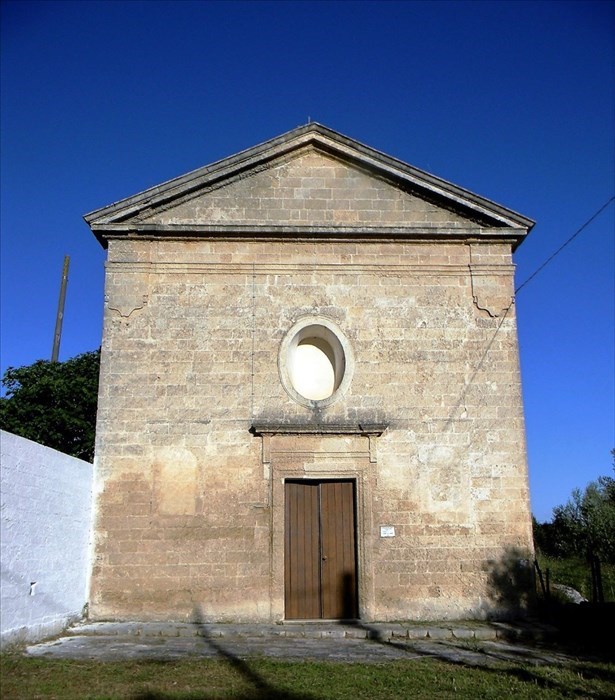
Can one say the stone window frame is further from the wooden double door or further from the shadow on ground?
the shadow on ground

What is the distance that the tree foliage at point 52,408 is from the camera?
1700 cm

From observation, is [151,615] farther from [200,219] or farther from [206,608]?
[200,219]

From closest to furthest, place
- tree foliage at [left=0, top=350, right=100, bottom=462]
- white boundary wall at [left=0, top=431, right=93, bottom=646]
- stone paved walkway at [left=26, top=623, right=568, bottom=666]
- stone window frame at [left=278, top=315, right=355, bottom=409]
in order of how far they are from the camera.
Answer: white boundary wall at [left=0, top=431, right=93, bottom=646] → stone paved walkway at [left=26, top=623, right=568, bottom=666] → stone window frame at [left=278, top=315, right=355, bottom=409] → tree foliage at [left=0, top=350, right=100, bottom=462]

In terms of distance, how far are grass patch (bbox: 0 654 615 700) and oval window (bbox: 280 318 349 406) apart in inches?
183

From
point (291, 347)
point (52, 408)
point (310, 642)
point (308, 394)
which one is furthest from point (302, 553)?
point (52, 408)

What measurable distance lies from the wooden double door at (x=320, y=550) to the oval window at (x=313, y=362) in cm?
150

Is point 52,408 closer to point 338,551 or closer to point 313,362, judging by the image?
point 313,362

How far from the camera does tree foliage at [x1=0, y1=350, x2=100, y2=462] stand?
17.0 meters

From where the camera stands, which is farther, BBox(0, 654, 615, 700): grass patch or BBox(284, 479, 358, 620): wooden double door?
BBox(284, 479, 358, 620): wooden double door

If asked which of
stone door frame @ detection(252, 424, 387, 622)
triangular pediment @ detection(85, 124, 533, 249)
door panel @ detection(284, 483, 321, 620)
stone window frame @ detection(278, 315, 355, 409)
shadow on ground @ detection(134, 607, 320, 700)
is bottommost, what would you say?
shadow on ground @ detection(134, 607, 320, 700)

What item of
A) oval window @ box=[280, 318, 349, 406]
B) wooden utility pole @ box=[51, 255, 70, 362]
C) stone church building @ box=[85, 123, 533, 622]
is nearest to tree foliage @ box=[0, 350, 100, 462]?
wooden utility pole @ box=[51, 255, 70, 362]

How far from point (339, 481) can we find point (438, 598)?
7.76 ft

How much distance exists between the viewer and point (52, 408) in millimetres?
17234

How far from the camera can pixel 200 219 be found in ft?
39.9
